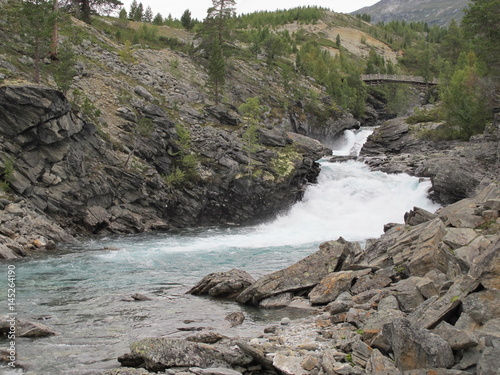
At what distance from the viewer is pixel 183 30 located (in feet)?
265

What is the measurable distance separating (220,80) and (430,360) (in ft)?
158

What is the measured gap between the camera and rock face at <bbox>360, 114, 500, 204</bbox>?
36562mm

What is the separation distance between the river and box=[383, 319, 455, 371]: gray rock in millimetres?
4999

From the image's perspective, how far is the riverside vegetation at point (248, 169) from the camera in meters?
8.77

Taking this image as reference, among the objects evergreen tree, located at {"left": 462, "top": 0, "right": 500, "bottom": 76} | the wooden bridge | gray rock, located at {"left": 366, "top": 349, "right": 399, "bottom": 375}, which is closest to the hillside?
evergreen tree, located at {"left": 462, "top": 0, "right": 500, "bottom": 76}

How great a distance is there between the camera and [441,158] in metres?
40.4

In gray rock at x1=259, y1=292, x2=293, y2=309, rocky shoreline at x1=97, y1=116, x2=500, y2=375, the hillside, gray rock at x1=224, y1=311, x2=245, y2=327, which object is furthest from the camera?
the hillside

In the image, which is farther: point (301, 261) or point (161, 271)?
point (161, 271)

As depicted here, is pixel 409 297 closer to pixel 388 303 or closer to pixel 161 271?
pixel 388 303

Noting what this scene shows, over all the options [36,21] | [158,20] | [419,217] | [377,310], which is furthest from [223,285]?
[158,20]

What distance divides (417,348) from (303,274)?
924 cm

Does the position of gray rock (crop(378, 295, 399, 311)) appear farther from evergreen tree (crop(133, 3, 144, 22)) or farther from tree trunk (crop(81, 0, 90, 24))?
evergreen tree (crop(133, 3, 144, 22))

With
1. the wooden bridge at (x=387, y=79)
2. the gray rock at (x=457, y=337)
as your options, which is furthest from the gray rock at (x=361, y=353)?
the wooden bridge at (x=387, y=79)

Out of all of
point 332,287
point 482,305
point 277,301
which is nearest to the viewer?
point 482,305
